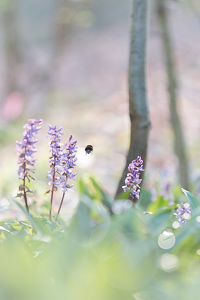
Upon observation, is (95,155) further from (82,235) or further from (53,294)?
(53,294)

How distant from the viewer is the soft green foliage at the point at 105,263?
4.81 ft

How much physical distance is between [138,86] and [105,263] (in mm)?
1414

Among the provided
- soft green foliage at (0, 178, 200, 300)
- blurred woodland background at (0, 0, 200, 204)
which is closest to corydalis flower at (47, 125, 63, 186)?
soft green foliage at (0, 178, 200, 300)

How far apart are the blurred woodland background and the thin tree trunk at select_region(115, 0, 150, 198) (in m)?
1.00

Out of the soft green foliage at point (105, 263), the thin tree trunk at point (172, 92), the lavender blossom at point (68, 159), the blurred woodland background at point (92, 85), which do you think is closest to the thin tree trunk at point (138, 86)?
the lavender blossom at point (68, 159)

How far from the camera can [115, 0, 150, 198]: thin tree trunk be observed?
272cm

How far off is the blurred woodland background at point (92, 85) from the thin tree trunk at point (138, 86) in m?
1.00

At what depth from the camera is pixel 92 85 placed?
10.9 metres

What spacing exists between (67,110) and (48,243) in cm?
743

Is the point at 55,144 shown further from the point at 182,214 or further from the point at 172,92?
the point at 172,92

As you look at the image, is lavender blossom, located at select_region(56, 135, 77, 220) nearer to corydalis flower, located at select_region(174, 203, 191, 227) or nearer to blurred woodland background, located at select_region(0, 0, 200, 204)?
corydalis flower, located at select_region(174, 203, 191, 227)

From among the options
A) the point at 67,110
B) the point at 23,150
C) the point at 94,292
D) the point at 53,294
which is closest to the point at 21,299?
the point at 53,294

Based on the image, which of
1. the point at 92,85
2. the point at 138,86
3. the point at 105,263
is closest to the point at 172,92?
the point at 138,86

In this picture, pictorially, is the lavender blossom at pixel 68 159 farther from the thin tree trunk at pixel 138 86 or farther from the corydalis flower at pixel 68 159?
the thin tree trunk at pixel 138 86
